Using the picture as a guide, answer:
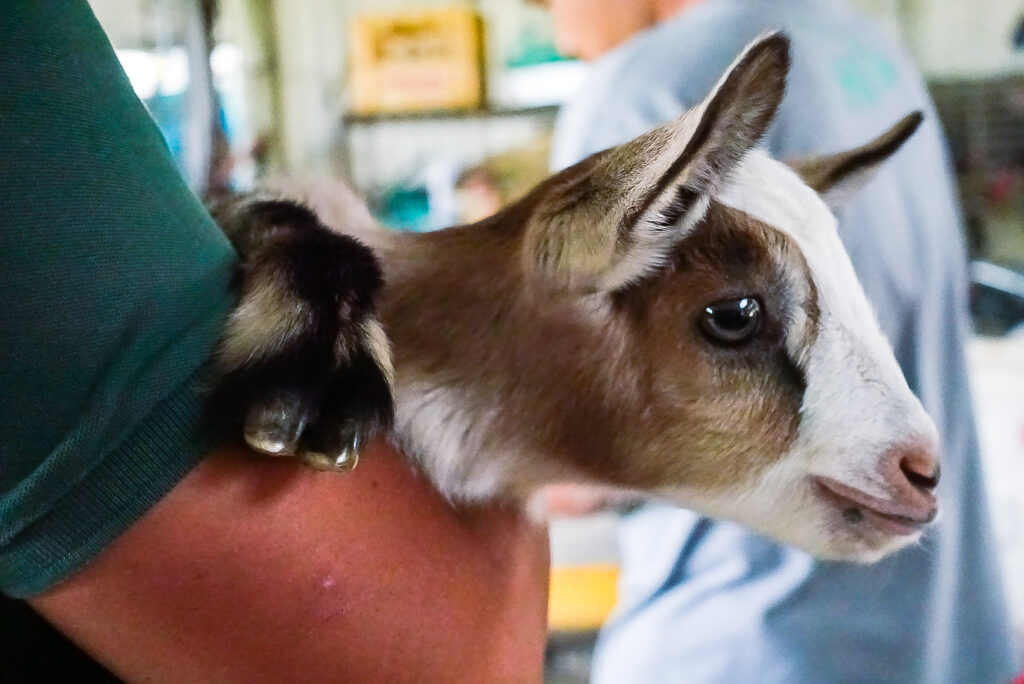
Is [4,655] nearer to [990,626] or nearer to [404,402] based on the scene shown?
[404,402]

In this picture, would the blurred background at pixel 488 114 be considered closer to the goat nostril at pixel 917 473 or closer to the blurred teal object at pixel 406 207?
the blurred teal object at pixel 406 207

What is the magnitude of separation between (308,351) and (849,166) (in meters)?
0.55

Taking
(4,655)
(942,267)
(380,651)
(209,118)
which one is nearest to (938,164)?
(942,267)

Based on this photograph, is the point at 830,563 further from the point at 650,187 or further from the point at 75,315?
the point at 75,315

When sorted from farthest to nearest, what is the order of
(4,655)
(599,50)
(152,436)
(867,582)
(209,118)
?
(209,118), (599,50), (867,582), (4,655), (152,436)

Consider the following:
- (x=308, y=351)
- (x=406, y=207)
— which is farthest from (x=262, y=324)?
(x=406, y=207)

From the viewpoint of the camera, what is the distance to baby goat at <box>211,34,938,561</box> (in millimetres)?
590

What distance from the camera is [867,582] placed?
1000 millimetres

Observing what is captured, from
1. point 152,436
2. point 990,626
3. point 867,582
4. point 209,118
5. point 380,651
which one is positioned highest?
point 152,436

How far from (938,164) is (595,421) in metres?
0.76

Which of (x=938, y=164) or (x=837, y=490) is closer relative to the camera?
(x=837, y=490)

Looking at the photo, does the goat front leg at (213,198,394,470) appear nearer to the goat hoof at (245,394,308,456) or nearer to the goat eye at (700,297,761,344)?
the goat hoof at (245,394,308,456)

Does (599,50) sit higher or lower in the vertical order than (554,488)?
higher

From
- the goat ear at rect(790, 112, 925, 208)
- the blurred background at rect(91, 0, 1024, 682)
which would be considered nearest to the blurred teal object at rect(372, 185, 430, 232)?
the blurred background at rect(91, 0, 1024, 682)
